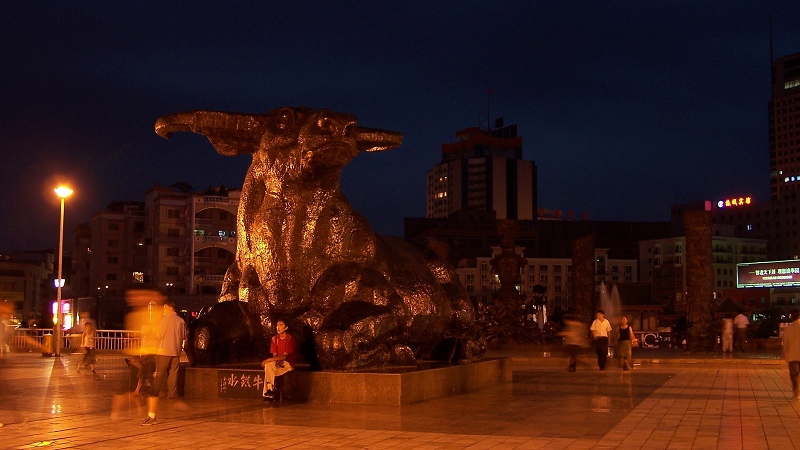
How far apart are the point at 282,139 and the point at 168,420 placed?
365 cm

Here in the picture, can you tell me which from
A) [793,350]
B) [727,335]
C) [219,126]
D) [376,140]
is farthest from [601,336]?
[219,126]

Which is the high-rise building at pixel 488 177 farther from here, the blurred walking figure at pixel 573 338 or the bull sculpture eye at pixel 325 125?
the bull sculpture eye at pixel 325 125

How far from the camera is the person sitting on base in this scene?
10375 millimetres

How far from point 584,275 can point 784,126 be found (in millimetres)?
153134

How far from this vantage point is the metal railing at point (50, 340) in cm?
2919

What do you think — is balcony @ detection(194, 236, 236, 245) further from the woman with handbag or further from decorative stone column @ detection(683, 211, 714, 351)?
the woman with handbag

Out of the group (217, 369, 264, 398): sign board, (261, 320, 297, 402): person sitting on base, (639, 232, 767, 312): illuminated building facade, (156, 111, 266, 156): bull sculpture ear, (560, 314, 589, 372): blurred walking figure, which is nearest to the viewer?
(261, 320, 297, 402): person sitting on base

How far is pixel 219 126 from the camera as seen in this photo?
11.2 m

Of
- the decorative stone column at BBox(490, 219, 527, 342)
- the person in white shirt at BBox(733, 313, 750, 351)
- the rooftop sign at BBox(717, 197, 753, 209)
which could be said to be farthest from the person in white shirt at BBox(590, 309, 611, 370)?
the rooftop sign at BBox(717, 197, 753, 209)

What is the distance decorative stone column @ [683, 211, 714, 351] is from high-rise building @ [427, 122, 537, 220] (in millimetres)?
116031

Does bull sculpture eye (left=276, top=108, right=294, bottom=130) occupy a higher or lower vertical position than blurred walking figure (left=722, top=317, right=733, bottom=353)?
higher

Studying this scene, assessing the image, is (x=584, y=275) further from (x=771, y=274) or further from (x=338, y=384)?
(x=771, y=274)

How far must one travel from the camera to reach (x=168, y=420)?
9.24 m

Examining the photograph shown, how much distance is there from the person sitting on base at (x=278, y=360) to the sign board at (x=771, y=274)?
95.0 m
